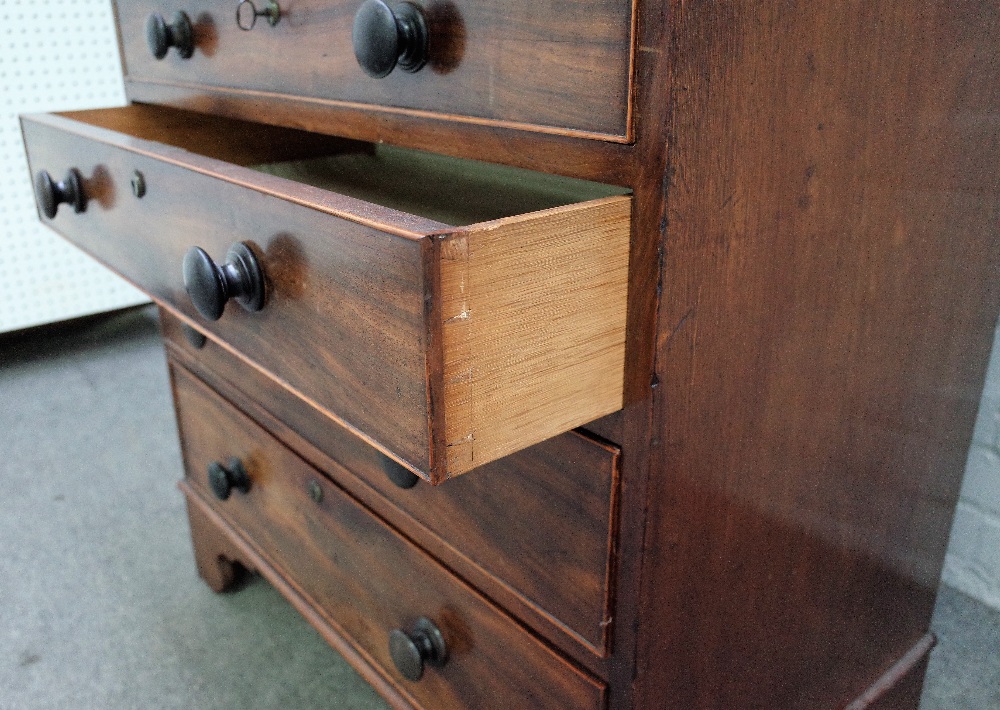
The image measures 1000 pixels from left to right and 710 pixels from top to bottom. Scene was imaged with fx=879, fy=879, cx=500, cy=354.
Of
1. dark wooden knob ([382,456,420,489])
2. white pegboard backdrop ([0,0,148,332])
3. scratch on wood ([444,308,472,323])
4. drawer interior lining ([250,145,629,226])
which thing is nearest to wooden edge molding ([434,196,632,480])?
scratch on wood ([444,308,472,323])

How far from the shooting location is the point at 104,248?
0.70 m

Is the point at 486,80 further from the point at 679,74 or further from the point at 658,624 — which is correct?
the point at 658,624

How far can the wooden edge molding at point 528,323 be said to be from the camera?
38 cm

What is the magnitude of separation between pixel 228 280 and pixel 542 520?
252 millimetres

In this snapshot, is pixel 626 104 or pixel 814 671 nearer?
pixel 626 104

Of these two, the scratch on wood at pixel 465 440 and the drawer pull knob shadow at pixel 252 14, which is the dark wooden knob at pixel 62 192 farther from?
the scratch on wood at pixel 465 440

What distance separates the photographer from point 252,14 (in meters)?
0.70

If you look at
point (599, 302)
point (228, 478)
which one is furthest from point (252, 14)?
point (228, 478)

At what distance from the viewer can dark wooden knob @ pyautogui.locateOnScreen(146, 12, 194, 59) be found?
809mm

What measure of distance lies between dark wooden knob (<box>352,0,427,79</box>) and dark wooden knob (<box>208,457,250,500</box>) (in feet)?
1.99

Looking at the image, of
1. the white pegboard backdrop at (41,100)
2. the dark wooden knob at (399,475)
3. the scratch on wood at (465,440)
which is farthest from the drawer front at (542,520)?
the white pegboard backdrop at (41,100)

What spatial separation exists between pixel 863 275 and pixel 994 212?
175 millimetres

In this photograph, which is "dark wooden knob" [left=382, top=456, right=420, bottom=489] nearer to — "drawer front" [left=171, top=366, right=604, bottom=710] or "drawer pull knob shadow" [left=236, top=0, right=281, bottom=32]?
"drawer front" [left=171, top=366, right=604, bottom=710]

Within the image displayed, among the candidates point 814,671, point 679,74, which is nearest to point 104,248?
point 679,74
